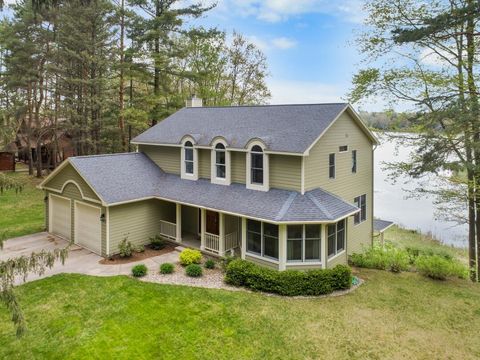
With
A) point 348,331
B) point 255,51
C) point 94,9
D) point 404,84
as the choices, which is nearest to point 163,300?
point 348,331

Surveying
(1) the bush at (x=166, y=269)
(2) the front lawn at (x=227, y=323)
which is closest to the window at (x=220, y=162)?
(1) the bush at (x=166, y=269)

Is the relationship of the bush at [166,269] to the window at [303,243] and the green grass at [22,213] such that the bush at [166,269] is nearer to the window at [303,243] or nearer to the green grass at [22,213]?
the window at [303,243]

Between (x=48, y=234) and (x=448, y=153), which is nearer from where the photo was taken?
(x=448, y=153)

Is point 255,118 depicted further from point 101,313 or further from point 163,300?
point 101,313

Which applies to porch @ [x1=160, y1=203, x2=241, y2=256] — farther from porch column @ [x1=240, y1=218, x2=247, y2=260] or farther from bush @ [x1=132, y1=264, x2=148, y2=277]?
bush @ [x1=132, y1=264, x2=148, y2=277]

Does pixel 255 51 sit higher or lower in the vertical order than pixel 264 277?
higher

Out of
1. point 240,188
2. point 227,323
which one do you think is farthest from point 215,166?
point 227,323
